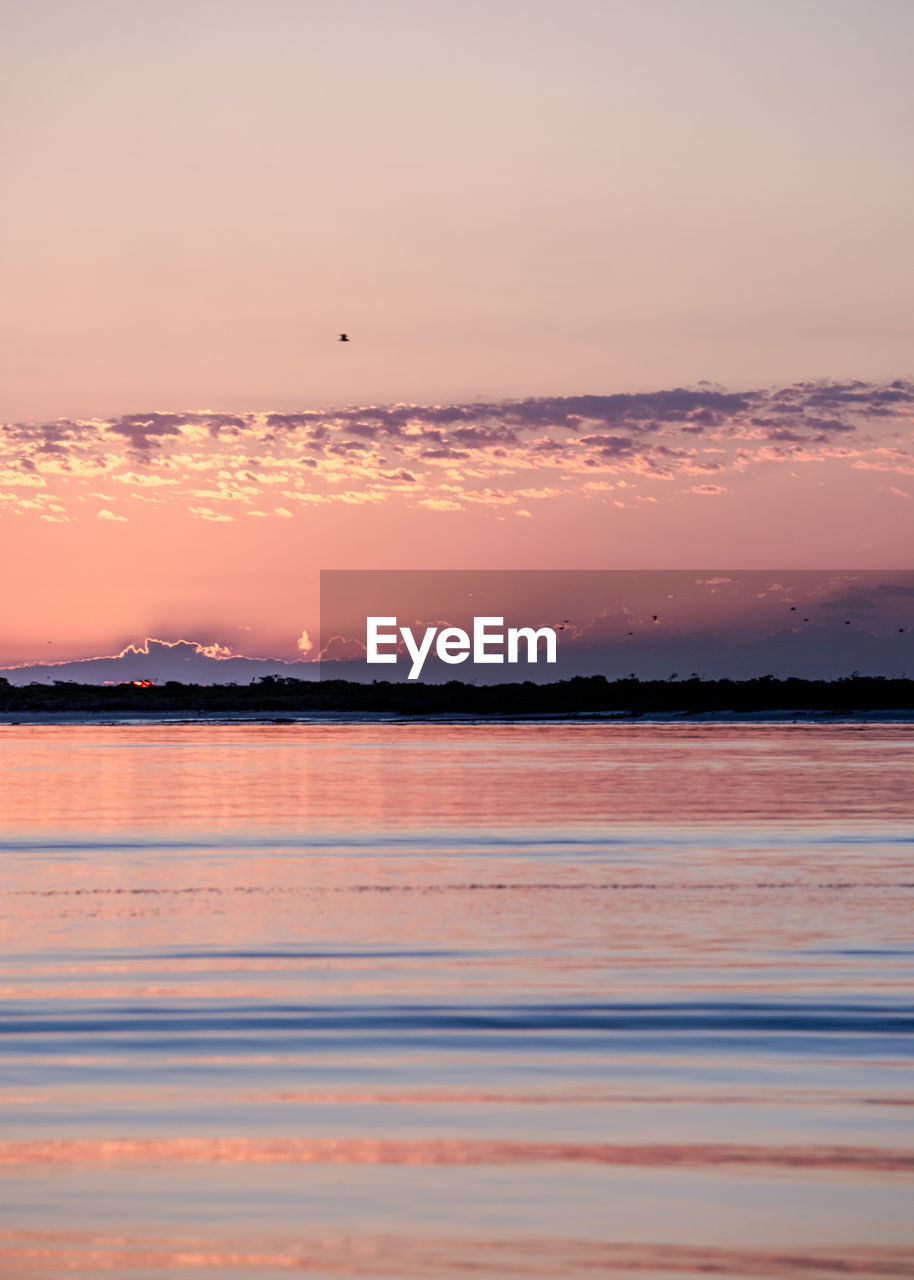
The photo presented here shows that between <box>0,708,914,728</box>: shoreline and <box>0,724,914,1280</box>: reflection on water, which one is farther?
<box>0,708,914,728</box>: shoreline

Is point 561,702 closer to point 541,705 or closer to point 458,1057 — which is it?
point 541,705

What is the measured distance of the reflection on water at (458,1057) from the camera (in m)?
8.69

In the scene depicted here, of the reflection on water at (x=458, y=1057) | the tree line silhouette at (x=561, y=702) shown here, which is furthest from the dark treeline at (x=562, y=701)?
the reflection on water at (x=458, y=1057)

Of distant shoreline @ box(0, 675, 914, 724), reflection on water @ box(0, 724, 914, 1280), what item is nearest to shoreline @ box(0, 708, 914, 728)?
distant shoreline @ box(0, 675, 914, 724)

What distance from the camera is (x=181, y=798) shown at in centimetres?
4284

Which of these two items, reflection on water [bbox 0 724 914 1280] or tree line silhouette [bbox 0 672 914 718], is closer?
reflection on water [bbox 0 724 914 1280]

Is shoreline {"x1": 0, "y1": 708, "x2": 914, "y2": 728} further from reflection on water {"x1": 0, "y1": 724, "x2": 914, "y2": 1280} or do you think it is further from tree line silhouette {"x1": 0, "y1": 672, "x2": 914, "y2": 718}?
reflection on water {"x1": 0, "y1": 724, "x2": 914, "y2": 1280}

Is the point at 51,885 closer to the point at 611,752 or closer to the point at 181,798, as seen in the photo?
the point at 181,798

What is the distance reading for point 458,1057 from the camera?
12.5 m

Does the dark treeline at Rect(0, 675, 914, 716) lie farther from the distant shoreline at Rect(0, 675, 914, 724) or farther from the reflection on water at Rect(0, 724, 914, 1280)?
the reflection on water at Rect(0, 724, 914, 1280)

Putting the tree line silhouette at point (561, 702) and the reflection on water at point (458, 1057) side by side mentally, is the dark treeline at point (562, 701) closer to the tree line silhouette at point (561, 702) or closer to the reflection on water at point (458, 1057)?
the tree line silhouette at point (561, 702)

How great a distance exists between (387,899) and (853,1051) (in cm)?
1021

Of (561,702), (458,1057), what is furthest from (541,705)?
(458,1057)

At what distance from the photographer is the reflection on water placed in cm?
869
